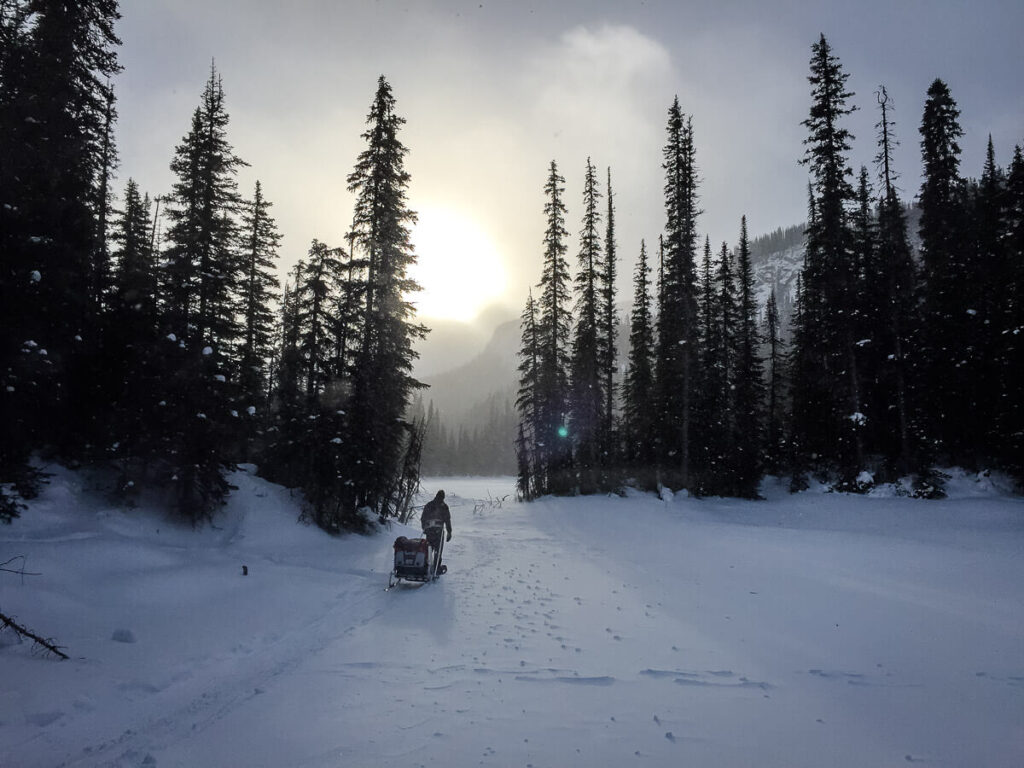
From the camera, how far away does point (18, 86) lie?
31.7 ft

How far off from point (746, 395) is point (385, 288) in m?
25.0

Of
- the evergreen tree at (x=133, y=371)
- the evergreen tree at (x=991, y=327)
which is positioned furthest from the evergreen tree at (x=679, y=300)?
the evergreen tree at (x=133, y=371)

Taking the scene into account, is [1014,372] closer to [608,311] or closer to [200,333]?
[608,311]

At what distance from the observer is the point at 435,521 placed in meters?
11.6

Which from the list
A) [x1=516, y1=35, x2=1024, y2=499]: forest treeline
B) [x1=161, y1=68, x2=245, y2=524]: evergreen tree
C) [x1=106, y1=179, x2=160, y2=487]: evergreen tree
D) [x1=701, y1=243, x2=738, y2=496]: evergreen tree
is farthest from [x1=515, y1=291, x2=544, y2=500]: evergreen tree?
[x1=106, y1=179, x2=160, y2=487]: evergreen tree

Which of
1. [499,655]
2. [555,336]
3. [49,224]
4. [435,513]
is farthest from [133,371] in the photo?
[555,336]

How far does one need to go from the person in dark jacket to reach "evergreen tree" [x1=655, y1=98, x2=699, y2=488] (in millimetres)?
17627

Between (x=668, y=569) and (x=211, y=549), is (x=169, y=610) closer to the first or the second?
(x=211, y=549)

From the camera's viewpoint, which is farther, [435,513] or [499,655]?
[435,513]

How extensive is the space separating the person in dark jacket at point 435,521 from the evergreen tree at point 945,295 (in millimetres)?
22599

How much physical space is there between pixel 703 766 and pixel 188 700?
5.22 m

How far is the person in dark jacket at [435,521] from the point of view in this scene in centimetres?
1140

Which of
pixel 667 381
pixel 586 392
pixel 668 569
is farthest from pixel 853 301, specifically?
pixel 668 569

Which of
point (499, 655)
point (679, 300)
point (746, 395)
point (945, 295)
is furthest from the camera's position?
point (746, 395)
